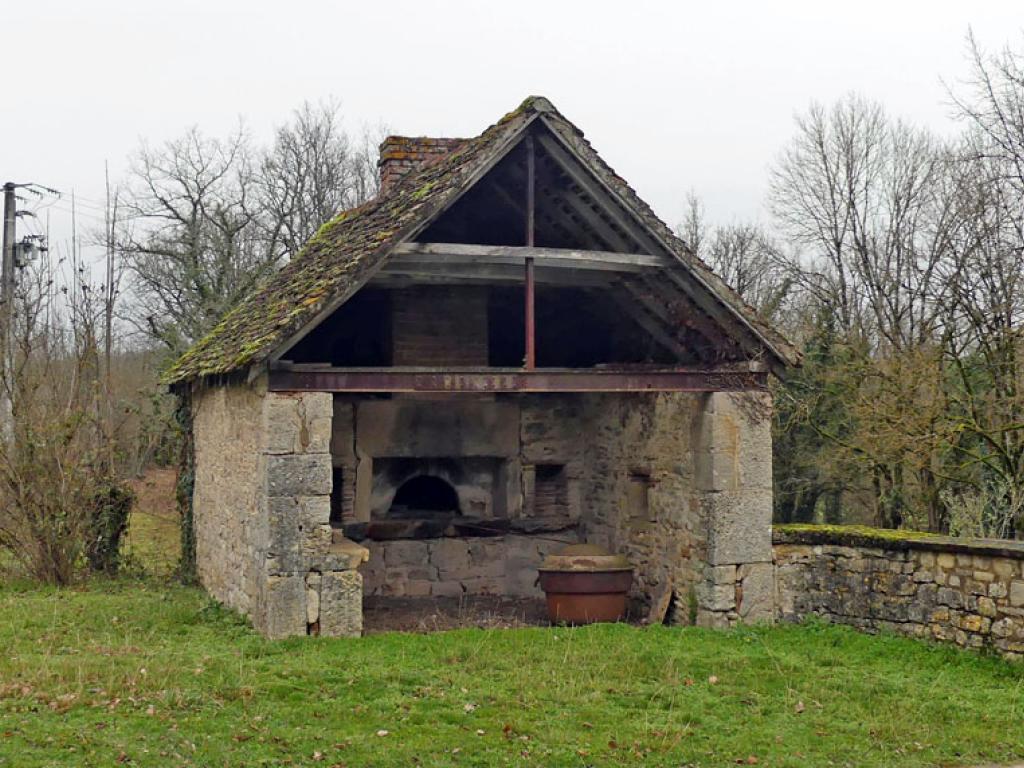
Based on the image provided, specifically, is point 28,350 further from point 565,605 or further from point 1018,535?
point 1018,535

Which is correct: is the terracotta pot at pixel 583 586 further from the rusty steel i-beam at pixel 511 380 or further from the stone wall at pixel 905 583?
the rusty steel i-beam at pixel 511 380

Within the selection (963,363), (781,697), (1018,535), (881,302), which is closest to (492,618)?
(781,697)

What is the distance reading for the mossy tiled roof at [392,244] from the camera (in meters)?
8.66

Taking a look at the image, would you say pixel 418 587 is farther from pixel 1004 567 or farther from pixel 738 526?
A: pixel 1004 567

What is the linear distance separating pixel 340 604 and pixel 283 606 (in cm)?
49

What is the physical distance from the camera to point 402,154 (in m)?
13.0

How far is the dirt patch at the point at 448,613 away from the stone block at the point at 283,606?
1.34 meters

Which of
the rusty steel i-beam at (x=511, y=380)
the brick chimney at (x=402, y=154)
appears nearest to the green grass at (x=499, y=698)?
the rusty steel i-beam at (x=511, y=380)

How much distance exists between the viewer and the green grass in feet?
19.9

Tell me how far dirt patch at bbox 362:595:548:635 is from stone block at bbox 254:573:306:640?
1.34 m

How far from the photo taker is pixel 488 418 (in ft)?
40.7

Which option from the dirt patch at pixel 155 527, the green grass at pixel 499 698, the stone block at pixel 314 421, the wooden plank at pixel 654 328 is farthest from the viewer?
the dirt patch at pixel 155 527

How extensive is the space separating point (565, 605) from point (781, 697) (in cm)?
342

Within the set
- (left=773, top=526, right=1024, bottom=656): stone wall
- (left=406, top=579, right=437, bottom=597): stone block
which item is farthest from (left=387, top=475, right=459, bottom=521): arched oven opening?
(left=773, top=526, right=1024, bottom=656): stone wall
